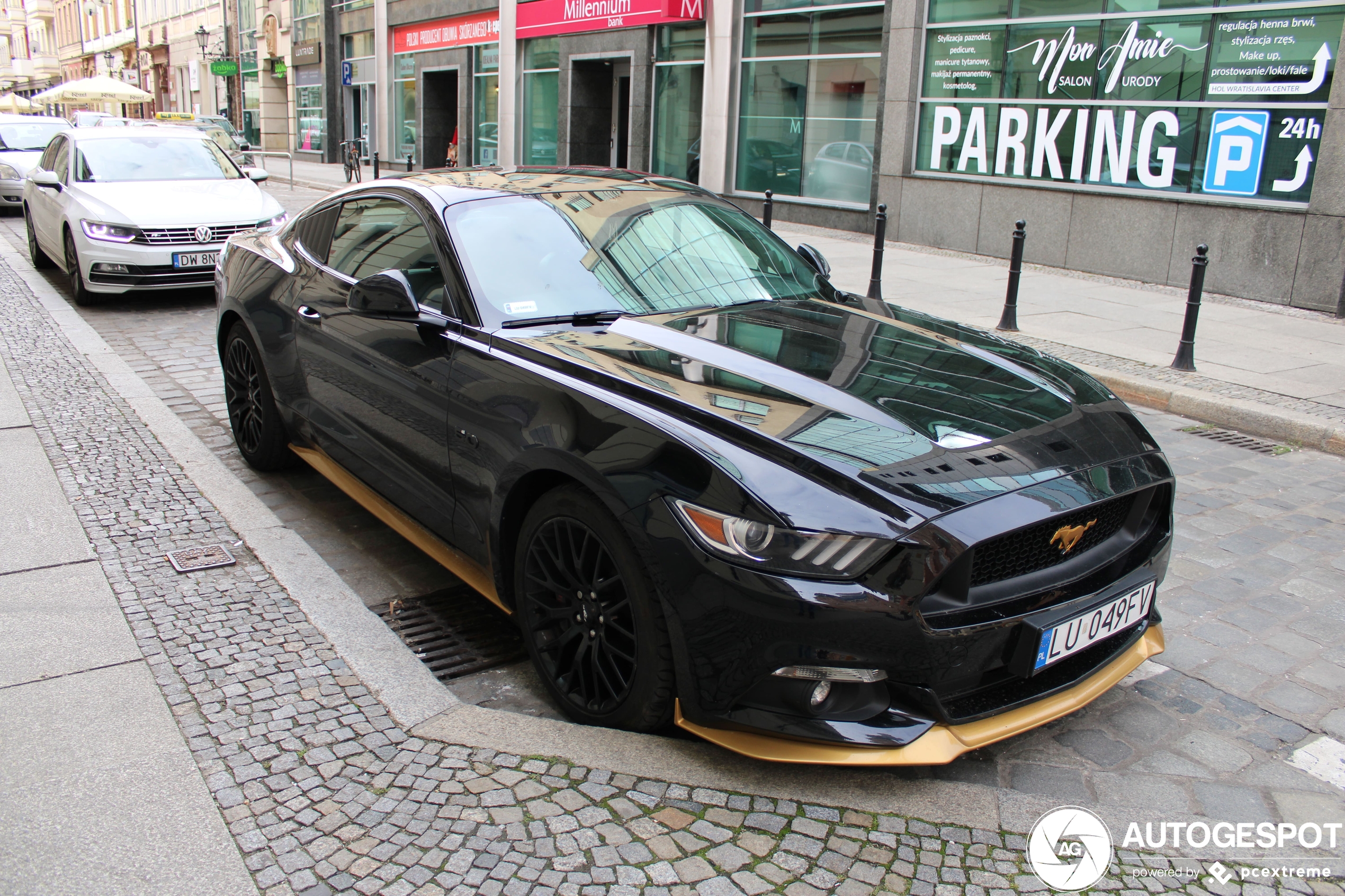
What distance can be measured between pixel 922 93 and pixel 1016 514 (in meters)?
13.8

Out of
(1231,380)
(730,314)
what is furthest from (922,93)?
(730,314)

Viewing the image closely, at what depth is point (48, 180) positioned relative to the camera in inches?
428

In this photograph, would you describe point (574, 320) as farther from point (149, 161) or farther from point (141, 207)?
point (149, 161)

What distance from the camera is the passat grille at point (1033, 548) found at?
2.64 meters

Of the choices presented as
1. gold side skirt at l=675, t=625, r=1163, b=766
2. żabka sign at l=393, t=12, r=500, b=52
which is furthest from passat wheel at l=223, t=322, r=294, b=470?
żabka sign at l=393, t=12, r=500, b=52

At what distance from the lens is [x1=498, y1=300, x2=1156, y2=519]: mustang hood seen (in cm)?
272

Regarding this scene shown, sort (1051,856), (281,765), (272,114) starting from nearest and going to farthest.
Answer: (1051,856) < (281,765) < (272,114)

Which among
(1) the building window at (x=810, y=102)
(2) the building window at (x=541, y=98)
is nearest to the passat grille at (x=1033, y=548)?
(1) the building window at (x=810, y=102)

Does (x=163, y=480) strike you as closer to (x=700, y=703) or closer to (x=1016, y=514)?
(x=700, y=703)

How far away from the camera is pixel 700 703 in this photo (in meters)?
2.71

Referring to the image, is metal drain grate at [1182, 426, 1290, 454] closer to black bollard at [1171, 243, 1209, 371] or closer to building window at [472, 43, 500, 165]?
black bollard at [1171, 243, 1209, 371]

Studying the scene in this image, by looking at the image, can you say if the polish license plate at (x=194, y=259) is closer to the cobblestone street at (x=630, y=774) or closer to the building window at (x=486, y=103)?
the cobblestone street at (x=630, y=774)
